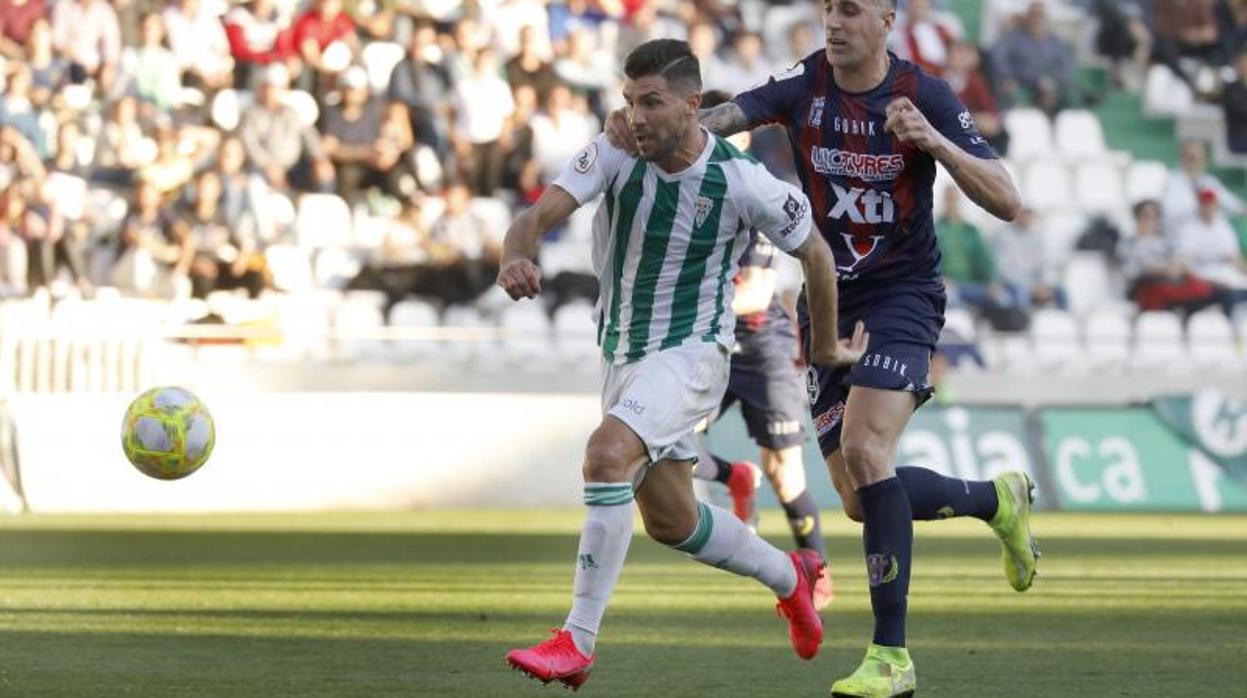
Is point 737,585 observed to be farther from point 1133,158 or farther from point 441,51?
point 1133,158

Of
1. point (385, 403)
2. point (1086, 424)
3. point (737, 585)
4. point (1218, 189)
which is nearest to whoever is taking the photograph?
point (737, 585)

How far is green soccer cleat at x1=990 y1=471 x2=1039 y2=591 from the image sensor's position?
8086 mm

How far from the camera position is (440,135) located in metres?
19.9

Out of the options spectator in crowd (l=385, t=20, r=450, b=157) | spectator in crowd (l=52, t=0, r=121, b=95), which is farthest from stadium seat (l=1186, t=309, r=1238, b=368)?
spectator in crowd (l=52, t=0, r=121, b=95)

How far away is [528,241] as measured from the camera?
669 centimetres

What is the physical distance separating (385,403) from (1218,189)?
9.34 meters

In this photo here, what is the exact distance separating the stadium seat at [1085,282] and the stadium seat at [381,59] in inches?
250

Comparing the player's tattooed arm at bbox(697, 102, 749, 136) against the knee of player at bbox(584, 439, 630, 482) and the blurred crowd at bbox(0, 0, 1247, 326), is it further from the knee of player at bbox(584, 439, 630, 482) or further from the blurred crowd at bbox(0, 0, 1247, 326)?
the blurred crowd at bbox(0, 0, 1247, 326)

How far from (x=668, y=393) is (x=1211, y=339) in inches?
528

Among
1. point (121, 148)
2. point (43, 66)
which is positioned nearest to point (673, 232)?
point (121, 148)

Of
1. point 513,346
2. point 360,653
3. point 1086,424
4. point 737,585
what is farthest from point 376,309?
point 360,653

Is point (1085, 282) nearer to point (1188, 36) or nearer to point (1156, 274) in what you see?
point (1156, 274)

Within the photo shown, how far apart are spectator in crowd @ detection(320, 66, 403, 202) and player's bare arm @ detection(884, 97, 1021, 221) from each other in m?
12.7

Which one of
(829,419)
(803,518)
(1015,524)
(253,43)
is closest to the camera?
(829,419)
